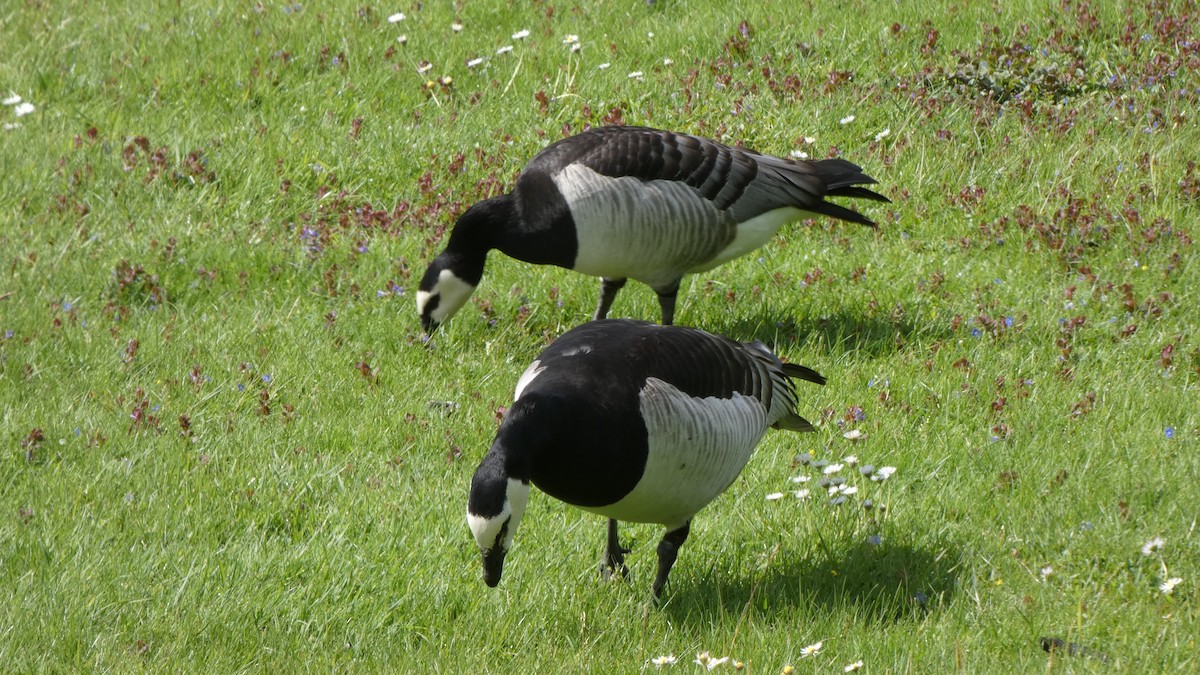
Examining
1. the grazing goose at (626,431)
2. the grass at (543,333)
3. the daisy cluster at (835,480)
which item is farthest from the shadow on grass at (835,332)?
A: the grazing goose at (626,431)

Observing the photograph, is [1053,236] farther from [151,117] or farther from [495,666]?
[151,117]

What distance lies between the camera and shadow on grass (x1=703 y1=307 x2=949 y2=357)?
7387 mm

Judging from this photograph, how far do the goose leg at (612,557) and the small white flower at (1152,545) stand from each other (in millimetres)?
1926

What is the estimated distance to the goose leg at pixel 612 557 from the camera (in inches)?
212

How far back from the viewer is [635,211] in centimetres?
773

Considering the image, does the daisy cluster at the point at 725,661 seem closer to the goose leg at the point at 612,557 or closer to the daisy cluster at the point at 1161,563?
the goose leg at the point at 612,557

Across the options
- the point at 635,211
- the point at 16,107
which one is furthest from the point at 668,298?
the point at 16,107

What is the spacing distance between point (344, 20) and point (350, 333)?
426 cm

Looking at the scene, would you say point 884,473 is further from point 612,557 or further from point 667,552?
point 612,557

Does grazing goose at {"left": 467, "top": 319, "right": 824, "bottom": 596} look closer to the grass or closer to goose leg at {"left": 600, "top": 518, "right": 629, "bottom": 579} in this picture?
goose leg at {"left": 600, "top": 518, "right": 629, "bottom": 579}

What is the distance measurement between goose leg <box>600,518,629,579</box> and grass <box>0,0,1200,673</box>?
0.40 ft

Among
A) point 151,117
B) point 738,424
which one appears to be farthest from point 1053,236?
point 151,117

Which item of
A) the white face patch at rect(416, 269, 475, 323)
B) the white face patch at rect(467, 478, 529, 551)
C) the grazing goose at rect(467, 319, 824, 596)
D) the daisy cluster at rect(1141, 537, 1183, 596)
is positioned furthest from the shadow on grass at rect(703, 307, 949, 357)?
the white face patch at rect(467, 478, 529, 551)

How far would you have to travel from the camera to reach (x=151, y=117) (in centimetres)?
1004
